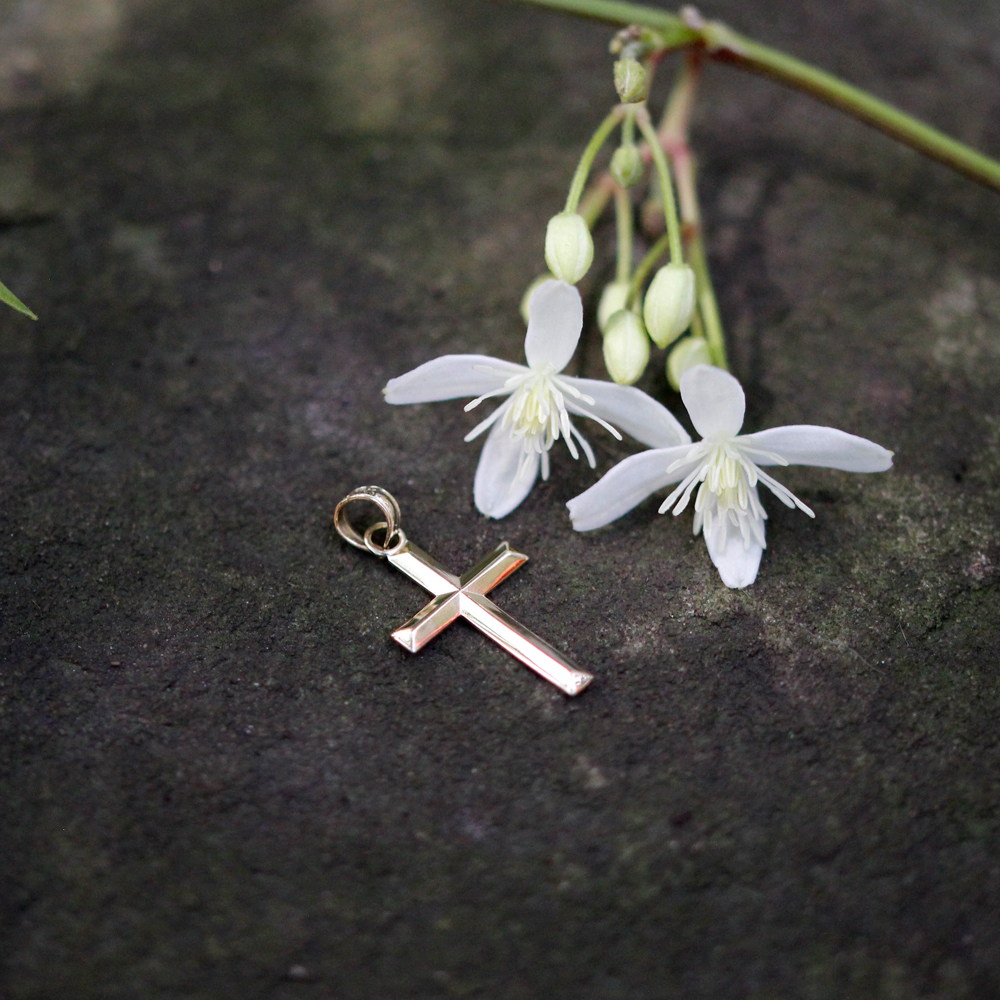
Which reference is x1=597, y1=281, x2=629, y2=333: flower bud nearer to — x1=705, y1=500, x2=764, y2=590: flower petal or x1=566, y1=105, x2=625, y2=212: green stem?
x1=566, y1=105, x2=625, y2=212: green stem

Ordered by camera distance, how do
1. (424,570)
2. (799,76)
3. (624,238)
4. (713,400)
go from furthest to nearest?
1. (799,76)
2. (624,238)
3. (424,570)
4. (713,400)

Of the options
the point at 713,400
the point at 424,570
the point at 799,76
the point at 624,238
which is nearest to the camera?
the point at 713,400

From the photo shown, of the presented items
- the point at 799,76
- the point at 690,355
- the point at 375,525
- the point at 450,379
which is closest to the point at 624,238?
the point at 690,355

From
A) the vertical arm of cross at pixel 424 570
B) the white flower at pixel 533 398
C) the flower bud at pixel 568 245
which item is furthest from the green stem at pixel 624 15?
the vertical arm of cross at pixel 424 570

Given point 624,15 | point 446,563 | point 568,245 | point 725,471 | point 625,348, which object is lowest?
point 446,563

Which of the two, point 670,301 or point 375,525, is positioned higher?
point 670,301

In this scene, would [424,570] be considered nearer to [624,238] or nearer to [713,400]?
[713,400]

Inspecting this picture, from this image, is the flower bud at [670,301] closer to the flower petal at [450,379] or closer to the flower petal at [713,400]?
the flower petal at [713,400]

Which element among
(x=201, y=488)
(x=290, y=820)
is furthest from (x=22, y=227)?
(x=290, y=820)
